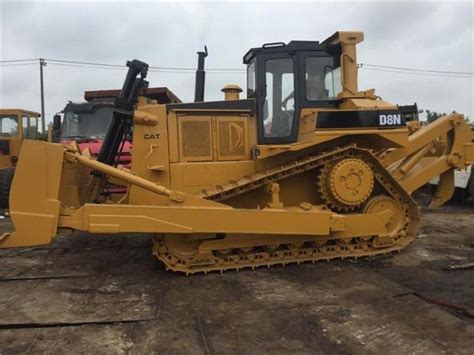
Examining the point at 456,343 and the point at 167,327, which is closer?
the point at 456,343

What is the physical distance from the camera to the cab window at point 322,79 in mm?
6934

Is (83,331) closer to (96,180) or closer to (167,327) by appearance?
(167,327)

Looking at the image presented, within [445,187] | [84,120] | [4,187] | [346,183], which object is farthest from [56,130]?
[445,187]

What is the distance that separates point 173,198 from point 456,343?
3.45 metres

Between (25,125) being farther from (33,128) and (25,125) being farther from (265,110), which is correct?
(265,110)

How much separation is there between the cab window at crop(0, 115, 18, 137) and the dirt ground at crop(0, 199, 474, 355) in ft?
26.5

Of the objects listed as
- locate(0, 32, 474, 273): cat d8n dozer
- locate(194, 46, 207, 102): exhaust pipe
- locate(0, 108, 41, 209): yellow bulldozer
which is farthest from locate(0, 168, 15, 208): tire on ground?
locate(194, 46, 207, 102): exhaust pipe

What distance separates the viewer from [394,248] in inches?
282

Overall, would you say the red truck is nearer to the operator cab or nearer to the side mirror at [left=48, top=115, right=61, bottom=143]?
the side mirror at [left=48, top=115, right=61, bottom=143]

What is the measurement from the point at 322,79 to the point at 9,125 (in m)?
10.9

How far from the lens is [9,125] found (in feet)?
47.8

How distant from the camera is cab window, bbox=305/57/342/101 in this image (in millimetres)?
6934

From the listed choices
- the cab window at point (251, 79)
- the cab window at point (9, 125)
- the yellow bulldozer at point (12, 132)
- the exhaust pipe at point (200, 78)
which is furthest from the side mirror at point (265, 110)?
the cab window at point (9, 125)

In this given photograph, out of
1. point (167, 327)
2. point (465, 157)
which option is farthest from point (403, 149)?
point (167, 327)
